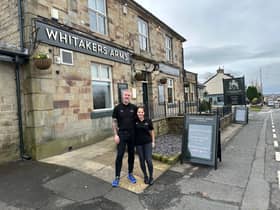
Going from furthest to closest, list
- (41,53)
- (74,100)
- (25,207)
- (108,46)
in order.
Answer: (108,46) → (74,100) → (41,53) → (25,207)

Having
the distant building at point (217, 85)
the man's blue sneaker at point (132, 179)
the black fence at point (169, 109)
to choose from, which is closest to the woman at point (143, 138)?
A: the man's blue sneaker at point (132, 179)

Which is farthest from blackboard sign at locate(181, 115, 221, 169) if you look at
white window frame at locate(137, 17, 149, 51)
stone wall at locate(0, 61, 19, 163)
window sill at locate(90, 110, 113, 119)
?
white window frame at locate(137, 17, 149, 51)

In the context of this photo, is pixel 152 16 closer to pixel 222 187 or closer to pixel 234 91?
pixel 222 187

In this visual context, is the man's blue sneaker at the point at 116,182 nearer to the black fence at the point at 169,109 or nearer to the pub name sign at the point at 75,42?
the pub name sign at the point at 75,42

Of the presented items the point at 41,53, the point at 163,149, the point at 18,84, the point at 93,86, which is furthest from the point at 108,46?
the point at 163,149

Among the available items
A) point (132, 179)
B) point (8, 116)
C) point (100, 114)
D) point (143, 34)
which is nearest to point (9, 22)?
point (8, 116)

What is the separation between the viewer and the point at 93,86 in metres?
8.39

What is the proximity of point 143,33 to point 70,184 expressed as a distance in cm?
1015

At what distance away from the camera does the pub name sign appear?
251 inches

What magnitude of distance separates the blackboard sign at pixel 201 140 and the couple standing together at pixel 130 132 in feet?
6.36

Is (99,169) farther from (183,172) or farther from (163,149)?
(163,149)

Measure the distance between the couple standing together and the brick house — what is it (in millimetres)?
2770

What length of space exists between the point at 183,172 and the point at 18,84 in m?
5.08

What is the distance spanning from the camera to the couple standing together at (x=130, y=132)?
4.52m
